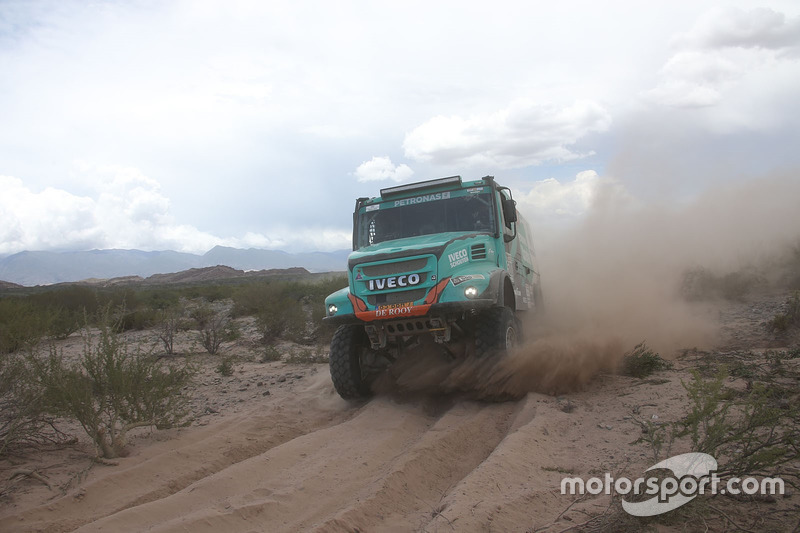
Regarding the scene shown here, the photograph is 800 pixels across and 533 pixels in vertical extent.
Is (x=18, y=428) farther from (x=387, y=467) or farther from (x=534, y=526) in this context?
(x=534, y=526)

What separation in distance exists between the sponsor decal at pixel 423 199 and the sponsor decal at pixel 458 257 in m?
Answer: 1.30

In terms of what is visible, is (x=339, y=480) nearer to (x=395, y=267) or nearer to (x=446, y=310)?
(x=446, y=310)

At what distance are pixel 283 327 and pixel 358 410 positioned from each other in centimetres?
830

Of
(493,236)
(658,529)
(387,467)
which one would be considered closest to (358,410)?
(387,467)

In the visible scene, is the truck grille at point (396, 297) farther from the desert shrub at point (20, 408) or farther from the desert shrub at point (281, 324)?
the desert shrub at point (281, 324)

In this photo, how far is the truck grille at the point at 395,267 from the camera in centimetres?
687

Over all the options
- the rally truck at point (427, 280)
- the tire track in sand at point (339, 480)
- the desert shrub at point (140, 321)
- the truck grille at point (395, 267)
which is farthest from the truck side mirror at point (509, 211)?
the desert shrub at point (140, 321)

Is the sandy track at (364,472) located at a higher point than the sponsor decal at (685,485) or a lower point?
lower

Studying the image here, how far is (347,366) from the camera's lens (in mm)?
7422

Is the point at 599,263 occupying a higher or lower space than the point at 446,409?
higher

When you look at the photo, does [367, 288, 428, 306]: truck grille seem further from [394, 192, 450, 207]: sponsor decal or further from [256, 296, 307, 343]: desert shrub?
[256, 296, 307, 343]: desert shrub

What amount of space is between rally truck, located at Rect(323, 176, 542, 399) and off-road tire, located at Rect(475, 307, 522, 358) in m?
0.01

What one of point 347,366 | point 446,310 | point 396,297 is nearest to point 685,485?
point 446,310

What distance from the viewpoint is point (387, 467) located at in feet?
16.3
